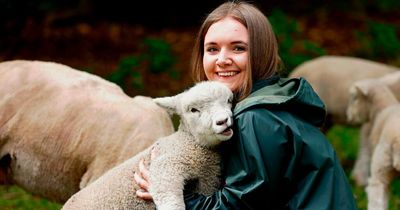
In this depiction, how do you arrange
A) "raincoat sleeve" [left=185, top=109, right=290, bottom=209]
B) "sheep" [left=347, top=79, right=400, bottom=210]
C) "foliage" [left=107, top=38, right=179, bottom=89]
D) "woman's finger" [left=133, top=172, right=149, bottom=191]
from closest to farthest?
"raincoat sleeve" [left=185, top=109, right=290, bottom=209], "woman's finger" [left=133, top=172, right=149, bottom=191], "sheep" [left=347, top=79, right=400, bottom=210], "foliage" [left=107, top=38, right=179, bottom=89]

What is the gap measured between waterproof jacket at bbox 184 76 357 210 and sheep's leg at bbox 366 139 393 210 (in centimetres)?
338

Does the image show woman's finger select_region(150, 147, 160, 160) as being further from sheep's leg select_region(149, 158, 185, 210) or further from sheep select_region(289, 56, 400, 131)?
sheep select_region(289, 56, 400, 131)

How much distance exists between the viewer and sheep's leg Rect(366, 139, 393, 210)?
23.5 feet

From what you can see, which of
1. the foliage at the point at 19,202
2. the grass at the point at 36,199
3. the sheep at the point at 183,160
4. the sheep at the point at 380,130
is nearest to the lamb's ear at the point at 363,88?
the sheep at the point at 380,130

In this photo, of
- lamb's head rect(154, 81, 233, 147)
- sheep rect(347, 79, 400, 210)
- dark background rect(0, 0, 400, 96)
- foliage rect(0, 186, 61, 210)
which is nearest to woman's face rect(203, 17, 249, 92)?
lamb's head rect(154, 81, 233, 147)

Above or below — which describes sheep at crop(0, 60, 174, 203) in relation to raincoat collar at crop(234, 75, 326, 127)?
below

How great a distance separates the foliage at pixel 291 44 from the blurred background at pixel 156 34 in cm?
2

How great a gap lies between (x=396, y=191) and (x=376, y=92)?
3.74 feet

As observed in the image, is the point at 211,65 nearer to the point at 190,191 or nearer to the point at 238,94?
the point at 238,94

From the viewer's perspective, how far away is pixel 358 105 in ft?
29.7

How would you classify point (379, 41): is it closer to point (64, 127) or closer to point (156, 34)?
point (156, 34)

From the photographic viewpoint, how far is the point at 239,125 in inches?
151

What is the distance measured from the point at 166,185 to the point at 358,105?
5.49 m

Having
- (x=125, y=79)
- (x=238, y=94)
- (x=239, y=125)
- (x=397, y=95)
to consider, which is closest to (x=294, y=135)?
(x=239, y=125)
